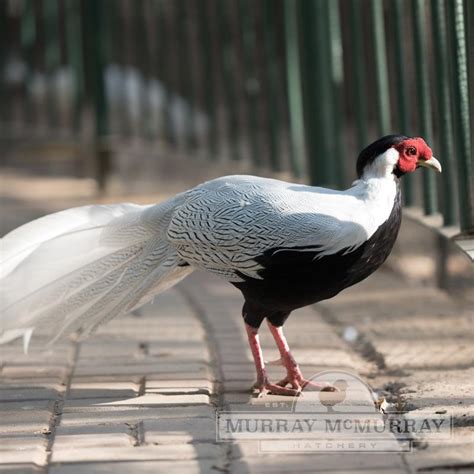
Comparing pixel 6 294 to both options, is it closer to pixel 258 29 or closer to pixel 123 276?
pixel 123 276

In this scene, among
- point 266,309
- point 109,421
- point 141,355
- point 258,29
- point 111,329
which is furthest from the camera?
point 258,29

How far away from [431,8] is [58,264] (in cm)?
220

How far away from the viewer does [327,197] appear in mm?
4262

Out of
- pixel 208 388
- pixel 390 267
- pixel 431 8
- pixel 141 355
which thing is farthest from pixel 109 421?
pixel 390 267

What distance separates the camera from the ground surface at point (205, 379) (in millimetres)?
3730

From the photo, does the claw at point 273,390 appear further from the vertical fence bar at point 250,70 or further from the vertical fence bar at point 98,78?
the vertical fence bar at point 98,78

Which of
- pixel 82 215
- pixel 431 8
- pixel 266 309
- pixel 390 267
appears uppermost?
pixel 431 8

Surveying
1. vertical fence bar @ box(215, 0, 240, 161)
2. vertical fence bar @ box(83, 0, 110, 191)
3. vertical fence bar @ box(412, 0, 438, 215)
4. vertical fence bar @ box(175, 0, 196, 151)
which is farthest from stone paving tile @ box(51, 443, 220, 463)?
vertical fence bar @ box(175, 0, 196, 151)

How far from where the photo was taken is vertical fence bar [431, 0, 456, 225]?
5.46 m

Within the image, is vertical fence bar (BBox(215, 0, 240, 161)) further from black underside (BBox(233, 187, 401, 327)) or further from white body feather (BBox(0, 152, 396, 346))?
black underside (BBox(233, 187, 401, 327))

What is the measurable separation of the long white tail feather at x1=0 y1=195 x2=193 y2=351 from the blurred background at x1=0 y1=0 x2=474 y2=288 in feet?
4.44

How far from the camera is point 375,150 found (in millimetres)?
4398

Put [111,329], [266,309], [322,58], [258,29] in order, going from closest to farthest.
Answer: [266,309], [111,329], [322,58], [258,29]

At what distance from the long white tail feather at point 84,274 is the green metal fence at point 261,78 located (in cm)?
141
